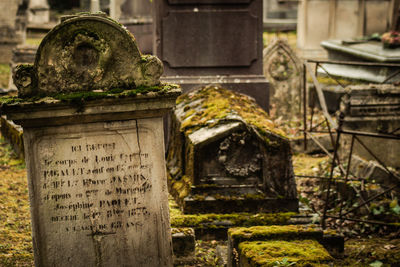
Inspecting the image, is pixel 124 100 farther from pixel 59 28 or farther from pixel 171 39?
pixel 171 39

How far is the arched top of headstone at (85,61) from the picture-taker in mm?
3559

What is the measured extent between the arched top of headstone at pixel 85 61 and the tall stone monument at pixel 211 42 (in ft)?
10.4

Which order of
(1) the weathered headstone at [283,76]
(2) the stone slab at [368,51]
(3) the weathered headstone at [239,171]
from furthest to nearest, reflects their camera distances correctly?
(2) the stone slab at [368,51] → (1) the weathered headstone at [283,76] → (3) the weathered headstone at [239,171]

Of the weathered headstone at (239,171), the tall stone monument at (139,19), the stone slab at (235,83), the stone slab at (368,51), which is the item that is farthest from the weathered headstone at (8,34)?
the weathered headstone at (239,171)

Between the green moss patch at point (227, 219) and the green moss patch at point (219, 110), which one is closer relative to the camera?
the green moss patch at point (227, 219)

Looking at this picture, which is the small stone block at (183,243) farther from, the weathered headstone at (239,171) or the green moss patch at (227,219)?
the weathered headstone at (239,171)

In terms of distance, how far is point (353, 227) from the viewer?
5613mm

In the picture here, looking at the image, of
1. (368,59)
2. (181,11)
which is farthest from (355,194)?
(368,59)

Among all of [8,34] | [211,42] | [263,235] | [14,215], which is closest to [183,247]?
[263,235]

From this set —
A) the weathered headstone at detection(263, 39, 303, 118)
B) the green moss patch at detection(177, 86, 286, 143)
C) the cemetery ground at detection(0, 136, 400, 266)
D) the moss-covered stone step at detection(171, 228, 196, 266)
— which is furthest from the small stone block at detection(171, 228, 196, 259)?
the weathered headstone at detection(263, 39, 303, 118)

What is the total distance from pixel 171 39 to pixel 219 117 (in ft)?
6.82

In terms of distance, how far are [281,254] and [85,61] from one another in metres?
2.00

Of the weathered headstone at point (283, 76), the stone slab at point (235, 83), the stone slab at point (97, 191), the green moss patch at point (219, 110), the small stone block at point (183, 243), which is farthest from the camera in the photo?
the weathered headstone at point (283, 76)

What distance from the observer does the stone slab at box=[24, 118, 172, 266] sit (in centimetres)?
367
